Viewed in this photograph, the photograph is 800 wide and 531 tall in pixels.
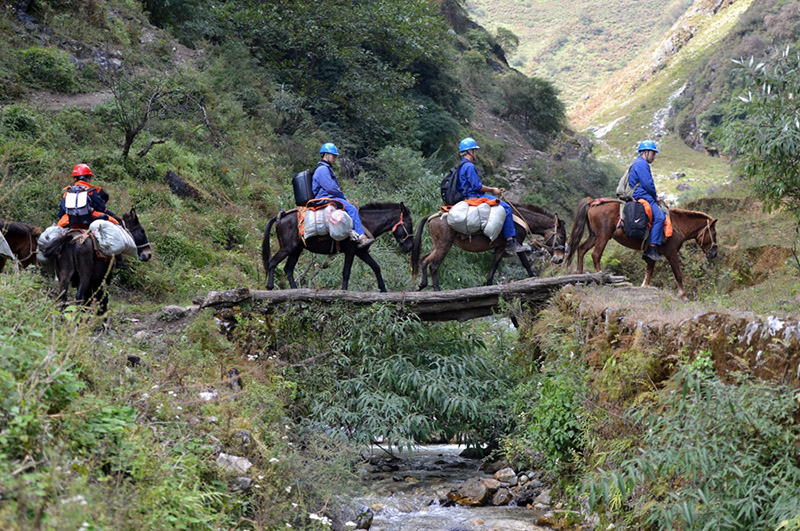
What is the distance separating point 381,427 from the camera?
8516 mm

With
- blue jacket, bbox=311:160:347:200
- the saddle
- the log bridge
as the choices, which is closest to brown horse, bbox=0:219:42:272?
the saddle

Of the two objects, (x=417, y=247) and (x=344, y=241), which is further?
(x=417, y=247)

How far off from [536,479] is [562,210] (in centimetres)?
2634

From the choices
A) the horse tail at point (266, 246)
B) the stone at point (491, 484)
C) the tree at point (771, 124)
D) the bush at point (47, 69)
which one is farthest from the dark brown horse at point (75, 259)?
the bush at point (47, 69)

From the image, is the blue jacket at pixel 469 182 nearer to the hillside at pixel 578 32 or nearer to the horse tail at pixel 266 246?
the horse tail at pixel 266 246

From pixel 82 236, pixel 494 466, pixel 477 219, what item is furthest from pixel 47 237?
pixel 494 466

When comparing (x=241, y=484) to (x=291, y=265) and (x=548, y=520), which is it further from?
(x=291, y=265)

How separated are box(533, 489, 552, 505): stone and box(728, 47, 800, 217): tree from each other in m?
5.20

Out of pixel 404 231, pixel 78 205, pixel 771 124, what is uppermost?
pixel 771 124

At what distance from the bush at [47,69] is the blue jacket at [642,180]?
14.4 meters

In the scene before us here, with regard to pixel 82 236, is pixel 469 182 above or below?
above

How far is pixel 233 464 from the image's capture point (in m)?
5.48

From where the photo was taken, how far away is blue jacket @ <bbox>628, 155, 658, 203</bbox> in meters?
11.2

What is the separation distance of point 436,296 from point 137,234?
15.4 feet
